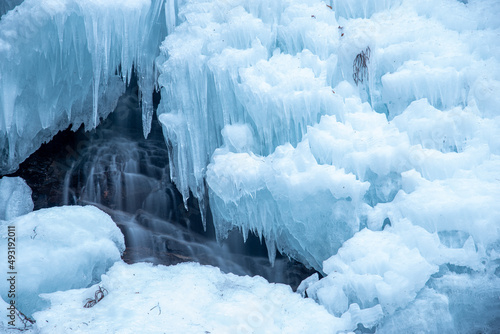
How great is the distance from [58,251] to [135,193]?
2.22 metres

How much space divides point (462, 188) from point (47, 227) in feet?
13.8

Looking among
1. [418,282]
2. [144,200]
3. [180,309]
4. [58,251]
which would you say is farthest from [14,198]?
[418,282]

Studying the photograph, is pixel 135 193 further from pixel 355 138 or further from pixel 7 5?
pixel 355 138

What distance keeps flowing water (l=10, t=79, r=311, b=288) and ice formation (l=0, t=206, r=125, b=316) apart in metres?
0.79

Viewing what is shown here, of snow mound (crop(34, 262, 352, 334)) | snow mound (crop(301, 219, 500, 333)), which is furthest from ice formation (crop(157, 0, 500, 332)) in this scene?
snow mound (crop(34, 262, 352, 334))

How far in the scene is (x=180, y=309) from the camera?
338 centimetres

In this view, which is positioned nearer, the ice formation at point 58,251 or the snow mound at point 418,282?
the snow mound at point 418,282

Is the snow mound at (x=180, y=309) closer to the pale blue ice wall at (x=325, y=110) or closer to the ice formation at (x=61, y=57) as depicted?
the pale blue ice wall at (x=325, y=110)

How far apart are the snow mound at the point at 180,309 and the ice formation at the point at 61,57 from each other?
2.31 meters

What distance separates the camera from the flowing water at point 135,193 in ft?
17.9


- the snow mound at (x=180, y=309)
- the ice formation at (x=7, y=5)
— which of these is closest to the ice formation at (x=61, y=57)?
the ice formation at (x=7, y=5)

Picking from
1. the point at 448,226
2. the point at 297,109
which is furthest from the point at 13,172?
the point at 448,226

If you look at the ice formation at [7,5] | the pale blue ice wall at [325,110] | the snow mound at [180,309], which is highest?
the ice formation at [7,5]

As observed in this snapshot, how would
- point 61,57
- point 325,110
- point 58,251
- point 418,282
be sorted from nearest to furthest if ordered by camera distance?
1. point 418,282
2. point 58,251
3. point 325,110
4. point 61,57
